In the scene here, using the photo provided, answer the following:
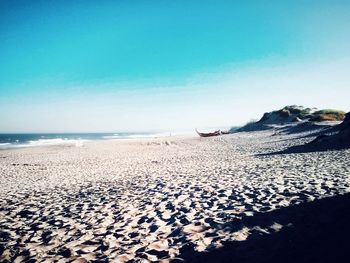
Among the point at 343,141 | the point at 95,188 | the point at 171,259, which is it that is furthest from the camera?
the point at 343,141

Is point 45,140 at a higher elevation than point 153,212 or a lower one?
higher

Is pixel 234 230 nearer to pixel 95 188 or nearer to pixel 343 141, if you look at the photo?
pixel 95 188

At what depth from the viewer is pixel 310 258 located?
4051 millimetres

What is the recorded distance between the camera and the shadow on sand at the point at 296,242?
416cm

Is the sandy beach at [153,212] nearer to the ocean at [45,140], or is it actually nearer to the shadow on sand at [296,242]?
the shadow on sand at [296,242]

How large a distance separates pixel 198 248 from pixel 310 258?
1.92m

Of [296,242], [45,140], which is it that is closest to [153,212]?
[296,242]

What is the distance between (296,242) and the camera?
459 centimetres

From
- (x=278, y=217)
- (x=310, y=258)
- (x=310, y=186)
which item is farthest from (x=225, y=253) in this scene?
(x=310, y=186)

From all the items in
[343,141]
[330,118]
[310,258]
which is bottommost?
[310,258]

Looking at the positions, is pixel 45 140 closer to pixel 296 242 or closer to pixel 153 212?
pixel 153 212

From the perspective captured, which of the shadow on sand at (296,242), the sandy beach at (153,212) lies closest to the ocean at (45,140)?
the sandy beach at (153,212)

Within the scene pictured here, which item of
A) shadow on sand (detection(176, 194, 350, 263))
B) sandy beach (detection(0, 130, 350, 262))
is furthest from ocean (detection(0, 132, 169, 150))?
shadow on sand (detection(176, 194, 350, 263))

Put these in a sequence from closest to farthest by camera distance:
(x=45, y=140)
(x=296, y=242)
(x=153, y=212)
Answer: (x=296, y=242), (x=153, y=212), (x=45, y=140)
